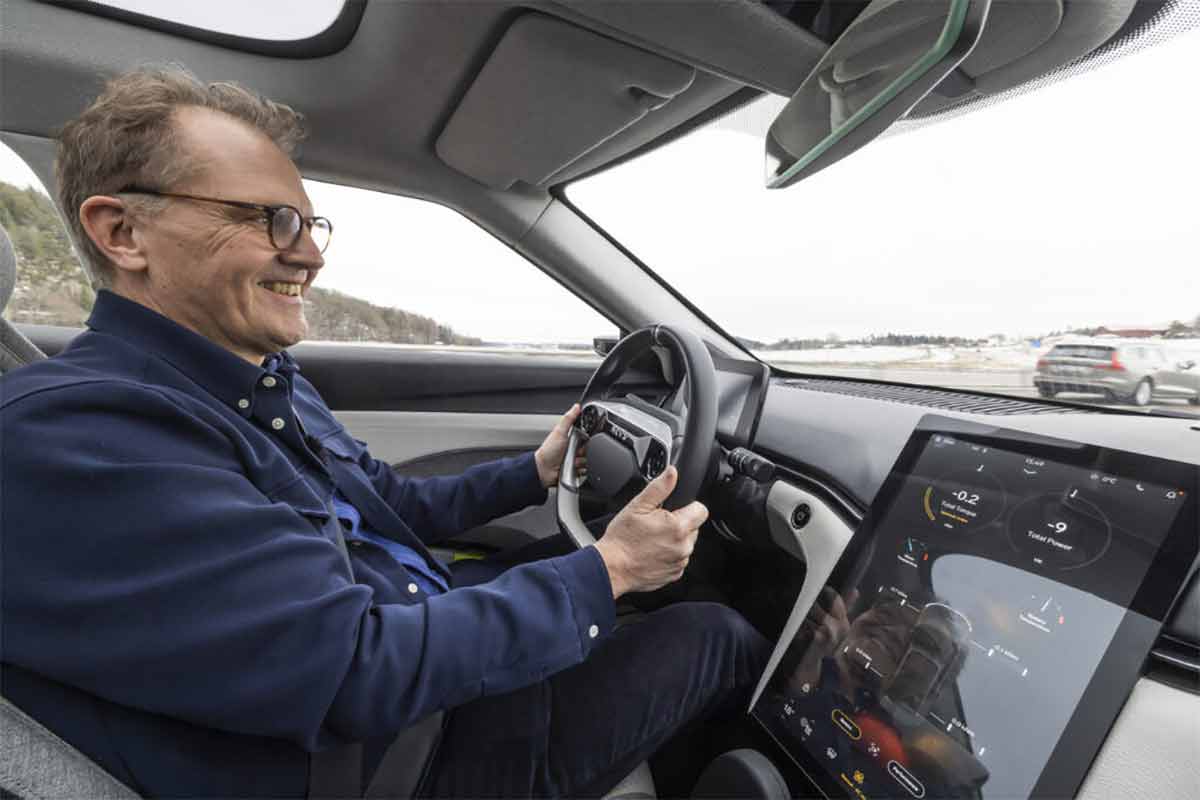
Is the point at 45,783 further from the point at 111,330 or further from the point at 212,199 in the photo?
the point at 212,199

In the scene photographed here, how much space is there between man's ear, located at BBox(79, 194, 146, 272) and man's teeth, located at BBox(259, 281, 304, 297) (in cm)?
17

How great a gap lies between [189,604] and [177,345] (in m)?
0.41

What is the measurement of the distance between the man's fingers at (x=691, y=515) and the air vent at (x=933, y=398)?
60cm

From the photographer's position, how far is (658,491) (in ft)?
3.57

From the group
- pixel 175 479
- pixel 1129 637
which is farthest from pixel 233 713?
pixel 1129 637

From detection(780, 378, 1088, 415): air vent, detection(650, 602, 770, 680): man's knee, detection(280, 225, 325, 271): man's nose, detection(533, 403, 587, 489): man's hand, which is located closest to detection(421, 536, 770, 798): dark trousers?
detection(650, 602, 770, 680): man's knee

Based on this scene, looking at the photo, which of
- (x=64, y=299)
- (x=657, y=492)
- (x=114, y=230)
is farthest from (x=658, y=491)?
(x=64, y=299)

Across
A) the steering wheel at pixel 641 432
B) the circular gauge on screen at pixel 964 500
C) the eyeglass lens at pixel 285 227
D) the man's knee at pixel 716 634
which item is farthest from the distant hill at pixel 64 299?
the circular gauge on screen at pixel 964 500

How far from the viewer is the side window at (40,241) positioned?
5.56 feet

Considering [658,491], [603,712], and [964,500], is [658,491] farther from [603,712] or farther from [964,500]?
[964,500]

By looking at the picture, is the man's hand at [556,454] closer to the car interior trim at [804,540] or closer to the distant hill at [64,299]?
the car interior trim at [804,540]

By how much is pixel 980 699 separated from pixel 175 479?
104cm

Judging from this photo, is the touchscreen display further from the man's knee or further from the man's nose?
the man's nose

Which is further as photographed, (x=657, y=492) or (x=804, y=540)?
(x=804, y=540)
